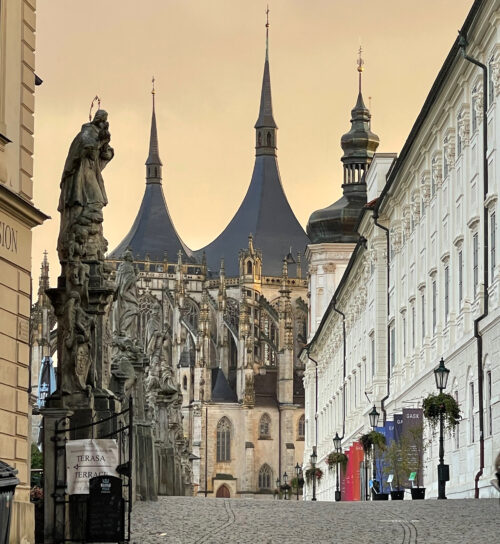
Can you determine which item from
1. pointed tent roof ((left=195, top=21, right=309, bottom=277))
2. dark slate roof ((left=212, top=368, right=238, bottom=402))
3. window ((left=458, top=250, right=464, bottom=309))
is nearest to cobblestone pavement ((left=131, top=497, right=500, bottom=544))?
window ((left=458, top=250, right=464, bottom=309))

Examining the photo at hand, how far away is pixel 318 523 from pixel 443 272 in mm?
24200

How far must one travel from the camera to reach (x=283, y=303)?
161750 mm

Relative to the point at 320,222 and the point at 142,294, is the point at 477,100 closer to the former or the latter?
the point at 320,222

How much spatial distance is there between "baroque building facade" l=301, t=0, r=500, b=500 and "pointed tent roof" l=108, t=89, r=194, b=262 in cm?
10496

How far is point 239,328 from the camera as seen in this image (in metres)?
159

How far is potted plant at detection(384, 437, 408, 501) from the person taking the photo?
153ft

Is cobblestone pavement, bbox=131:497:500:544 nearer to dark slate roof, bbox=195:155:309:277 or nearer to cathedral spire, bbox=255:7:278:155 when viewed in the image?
dark slate roof, bbox=195:155:309:277

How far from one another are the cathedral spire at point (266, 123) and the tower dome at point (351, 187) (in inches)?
2639

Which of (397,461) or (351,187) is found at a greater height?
(351,187)

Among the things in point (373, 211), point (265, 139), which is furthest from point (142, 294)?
point (373, 211)

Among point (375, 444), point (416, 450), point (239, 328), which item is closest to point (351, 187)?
point (239, 328)

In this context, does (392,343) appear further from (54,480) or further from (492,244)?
(54,480)

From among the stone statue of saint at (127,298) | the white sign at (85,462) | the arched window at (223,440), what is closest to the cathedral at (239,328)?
the arched window at (223,440)

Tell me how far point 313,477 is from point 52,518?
69.3m
